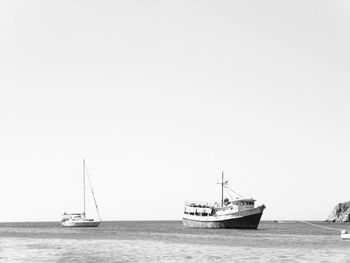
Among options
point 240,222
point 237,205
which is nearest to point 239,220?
point 240,222

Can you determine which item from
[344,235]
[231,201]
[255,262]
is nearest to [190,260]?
[255,262]

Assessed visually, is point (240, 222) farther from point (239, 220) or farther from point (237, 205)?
point (237, 205)

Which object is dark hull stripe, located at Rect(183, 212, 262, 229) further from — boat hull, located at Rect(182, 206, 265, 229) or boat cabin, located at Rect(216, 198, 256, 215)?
boat cabin, located at Rect(216, 198, 256, 215)

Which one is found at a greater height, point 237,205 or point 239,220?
point 237,205

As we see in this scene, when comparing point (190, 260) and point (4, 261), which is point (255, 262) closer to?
point (190, 260)

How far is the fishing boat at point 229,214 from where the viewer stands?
386 feet

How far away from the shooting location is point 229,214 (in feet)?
393

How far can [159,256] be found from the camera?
180 ft

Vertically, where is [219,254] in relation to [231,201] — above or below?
below

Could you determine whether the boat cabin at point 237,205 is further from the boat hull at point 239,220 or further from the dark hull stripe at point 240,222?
the dark hull stripe at point 240,222

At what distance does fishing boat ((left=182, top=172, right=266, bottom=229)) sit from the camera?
386 ft

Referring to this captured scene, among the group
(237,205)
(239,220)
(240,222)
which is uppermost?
(237,205)

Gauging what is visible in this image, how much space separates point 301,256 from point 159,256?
1314 centimetres

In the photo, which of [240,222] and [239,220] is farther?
[240,222]
